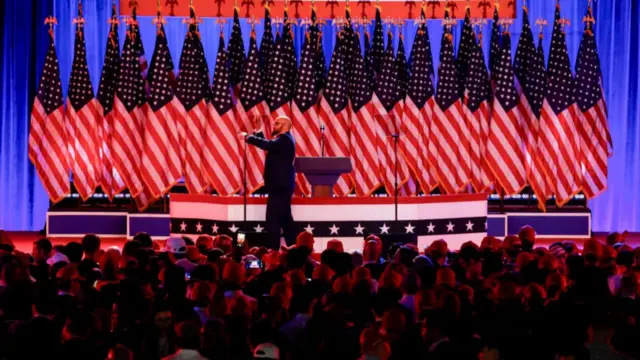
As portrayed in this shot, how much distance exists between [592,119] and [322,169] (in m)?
5.21

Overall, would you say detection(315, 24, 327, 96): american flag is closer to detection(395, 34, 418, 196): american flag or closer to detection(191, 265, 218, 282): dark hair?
detection(395, 34, 418, 196): american flag

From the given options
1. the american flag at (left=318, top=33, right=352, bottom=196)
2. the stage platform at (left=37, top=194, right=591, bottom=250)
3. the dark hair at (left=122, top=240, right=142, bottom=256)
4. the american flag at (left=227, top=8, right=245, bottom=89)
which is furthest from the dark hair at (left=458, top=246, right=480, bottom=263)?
the american flag at (left=227, top=8, right=245, bottom=89)

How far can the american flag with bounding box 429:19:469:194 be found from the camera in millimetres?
15594

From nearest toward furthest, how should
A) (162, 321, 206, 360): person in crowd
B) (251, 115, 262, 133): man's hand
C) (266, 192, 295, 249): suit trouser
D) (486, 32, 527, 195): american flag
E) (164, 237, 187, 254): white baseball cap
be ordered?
(162, 321, 206, 360): person in crowd < (164, 237, 187, 254): white baseball cap < (266, 192, 295, 249): suit trouser < (251, 115, 262, 133): man's hand < (486, 32, 527, 195): american flag

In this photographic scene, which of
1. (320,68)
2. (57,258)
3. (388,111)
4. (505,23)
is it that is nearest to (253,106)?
(320,68)

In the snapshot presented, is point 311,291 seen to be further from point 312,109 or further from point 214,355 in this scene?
point 312,109

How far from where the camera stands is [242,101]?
15539mm

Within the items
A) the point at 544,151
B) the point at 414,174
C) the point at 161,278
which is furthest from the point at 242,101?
the point at 161,278

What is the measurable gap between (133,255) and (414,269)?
7.93ft

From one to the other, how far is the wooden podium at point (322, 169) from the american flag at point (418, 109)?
2.64 m

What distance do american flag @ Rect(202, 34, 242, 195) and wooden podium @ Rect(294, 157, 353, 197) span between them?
2.20m

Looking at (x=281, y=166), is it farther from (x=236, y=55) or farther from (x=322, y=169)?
(x=236, y=55)

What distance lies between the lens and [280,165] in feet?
41.0

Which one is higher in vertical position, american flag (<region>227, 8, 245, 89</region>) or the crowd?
american flag (<region>227, 8, 245, 89</region>)
